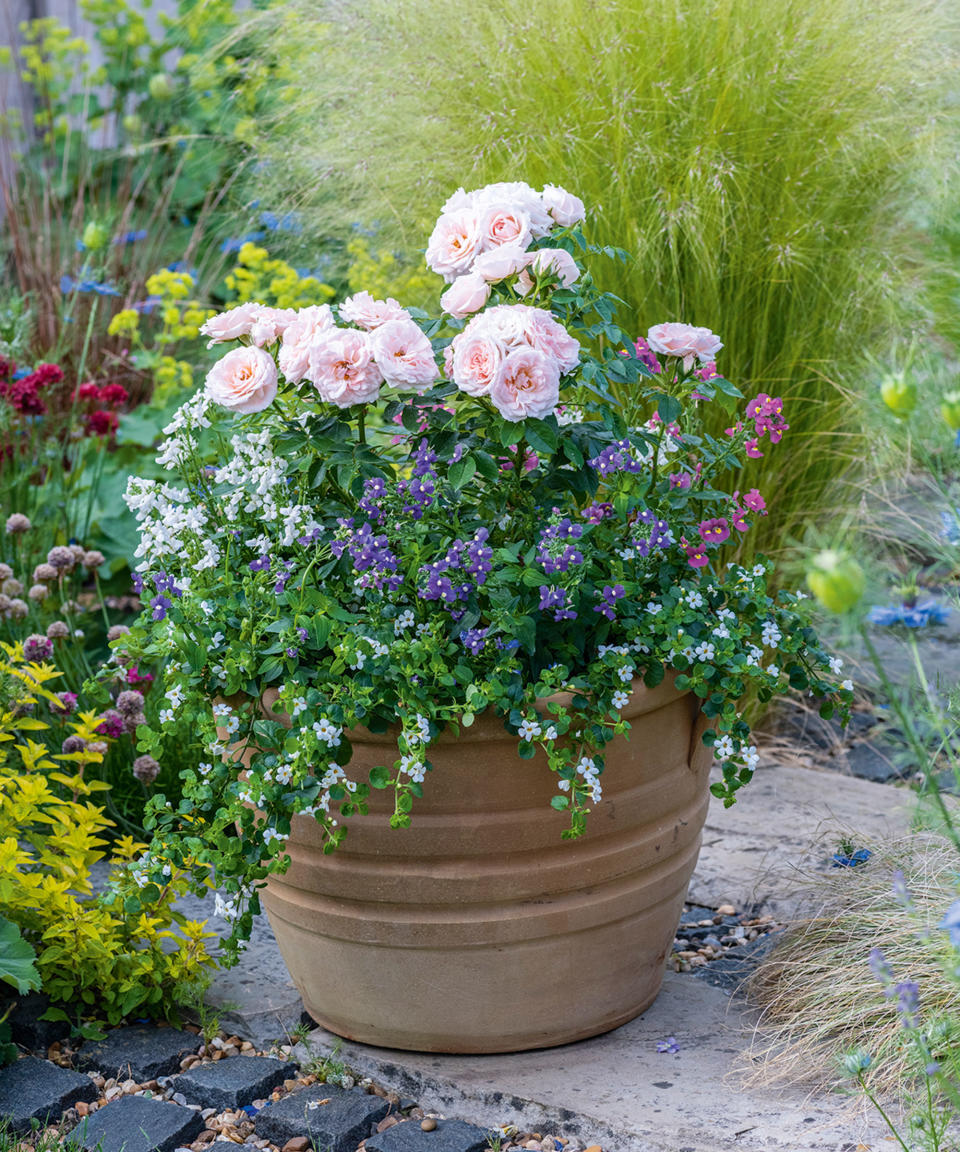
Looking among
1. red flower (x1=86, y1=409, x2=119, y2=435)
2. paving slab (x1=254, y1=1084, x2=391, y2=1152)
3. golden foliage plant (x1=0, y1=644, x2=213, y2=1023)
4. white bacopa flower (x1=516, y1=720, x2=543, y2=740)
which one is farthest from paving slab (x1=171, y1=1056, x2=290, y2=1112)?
red flower (x1=86, y1=409, x2=119, y2=435)

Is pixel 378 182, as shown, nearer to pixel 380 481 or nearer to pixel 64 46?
pixel 380 481

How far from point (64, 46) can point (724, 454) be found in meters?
3.51

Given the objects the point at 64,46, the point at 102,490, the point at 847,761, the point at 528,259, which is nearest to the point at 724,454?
the point at 528,259

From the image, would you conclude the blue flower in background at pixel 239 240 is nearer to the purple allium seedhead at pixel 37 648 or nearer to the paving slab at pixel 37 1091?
the purple allium seedhead at pixel 37 648

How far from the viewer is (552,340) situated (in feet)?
4.96

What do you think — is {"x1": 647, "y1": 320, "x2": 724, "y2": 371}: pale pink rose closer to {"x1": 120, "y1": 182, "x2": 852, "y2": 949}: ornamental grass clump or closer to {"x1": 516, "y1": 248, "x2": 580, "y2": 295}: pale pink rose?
{"x1": 120, "y1": 182, "x2": 852, "y2": 949}: ornamental grass clump

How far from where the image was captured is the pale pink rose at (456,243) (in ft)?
5.18

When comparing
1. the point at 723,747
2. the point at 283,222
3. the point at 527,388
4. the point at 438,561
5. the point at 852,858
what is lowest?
the point at 852,858

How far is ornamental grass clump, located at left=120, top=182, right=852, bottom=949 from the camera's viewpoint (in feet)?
4.87

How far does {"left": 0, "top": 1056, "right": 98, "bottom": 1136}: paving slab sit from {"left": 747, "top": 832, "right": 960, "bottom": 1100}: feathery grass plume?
2.83 ft

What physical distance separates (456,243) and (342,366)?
235 mm

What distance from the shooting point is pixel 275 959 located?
2.02 meters

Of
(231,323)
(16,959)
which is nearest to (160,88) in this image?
(231,323)

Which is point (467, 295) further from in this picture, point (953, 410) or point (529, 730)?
point (953, 410)
